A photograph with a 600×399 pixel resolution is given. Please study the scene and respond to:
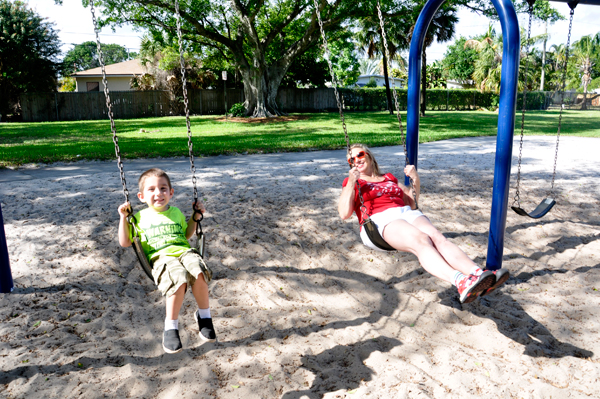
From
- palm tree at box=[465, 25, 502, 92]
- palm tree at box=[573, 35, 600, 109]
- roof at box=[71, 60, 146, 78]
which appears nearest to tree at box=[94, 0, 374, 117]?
roof at box=[71, 60, 146, 78]

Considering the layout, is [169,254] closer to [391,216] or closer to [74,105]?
[391,216]

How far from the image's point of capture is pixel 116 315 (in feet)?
11.4

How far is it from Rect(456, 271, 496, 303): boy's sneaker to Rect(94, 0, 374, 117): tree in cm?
1614

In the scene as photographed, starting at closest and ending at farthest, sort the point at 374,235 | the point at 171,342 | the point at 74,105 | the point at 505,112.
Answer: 1. the point at 171,342
2. the point at 374,235
3. the point at 505,112
4. the point at 74,105

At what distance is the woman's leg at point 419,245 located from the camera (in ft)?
9.52

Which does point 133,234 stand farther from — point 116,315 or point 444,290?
point 444,290

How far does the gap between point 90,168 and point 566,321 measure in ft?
25.2

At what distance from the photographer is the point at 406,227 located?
10.8 feet

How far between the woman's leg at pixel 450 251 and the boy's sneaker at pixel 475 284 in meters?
0.12

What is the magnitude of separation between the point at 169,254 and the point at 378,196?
1.73m

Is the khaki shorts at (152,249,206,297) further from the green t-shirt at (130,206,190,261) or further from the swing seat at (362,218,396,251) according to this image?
the swing seat at (362,218,396,251)

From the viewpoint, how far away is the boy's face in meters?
2.94

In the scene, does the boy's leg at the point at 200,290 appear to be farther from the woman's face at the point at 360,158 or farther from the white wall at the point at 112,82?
the white wall at the point at 112,82

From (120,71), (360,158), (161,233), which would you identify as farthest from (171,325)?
(120,71)
